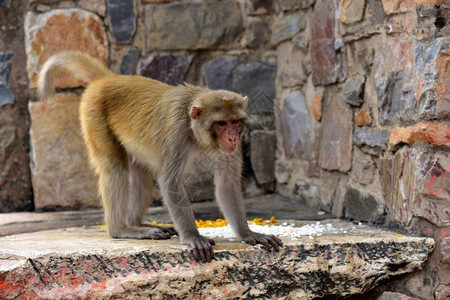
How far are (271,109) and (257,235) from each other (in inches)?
95.6

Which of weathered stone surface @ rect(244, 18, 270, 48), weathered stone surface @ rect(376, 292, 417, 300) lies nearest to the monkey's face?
weathered stone surface @ rect(376, 292, 417, 300)

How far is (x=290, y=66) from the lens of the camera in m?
5.33

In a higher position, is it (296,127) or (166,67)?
(166,67)

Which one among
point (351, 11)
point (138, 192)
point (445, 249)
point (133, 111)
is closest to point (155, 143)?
point (133, 111)

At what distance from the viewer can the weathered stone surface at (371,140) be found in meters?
3.84

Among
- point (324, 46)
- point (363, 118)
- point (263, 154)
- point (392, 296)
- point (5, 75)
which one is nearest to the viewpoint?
point (392, 296)

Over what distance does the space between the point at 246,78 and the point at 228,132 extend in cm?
230

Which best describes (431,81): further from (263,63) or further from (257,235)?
(263,63)

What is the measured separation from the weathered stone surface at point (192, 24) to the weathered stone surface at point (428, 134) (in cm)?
247

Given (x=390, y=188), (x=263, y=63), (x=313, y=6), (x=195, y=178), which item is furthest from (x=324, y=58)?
(x=195, y=178)

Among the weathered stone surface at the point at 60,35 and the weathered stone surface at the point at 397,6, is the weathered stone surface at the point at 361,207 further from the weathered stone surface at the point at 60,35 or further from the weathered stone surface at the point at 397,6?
the weathered stone surface at the point at 60,35

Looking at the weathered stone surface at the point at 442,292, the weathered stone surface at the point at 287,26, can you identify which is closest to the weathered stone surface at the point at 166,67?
the weathered stone surface at the point at 287,26

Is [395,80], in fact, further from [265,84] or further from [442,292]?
[265,84]

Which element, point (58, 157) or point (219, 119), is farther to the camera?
point (58, 157)
